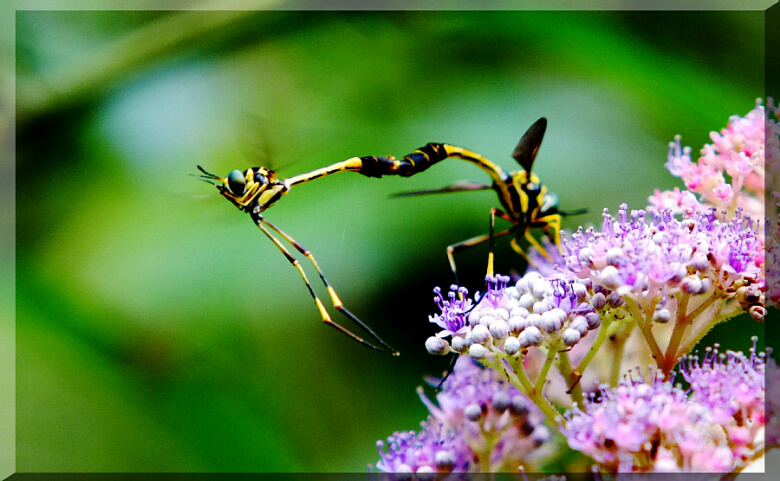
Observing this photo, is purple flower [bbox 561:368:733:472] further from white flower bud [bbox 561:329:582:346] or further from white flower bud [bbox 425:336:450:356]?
white flower bud [bbox 425:336:450:356]

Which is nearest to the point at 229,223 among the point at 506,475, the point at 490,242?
the point at 490,242

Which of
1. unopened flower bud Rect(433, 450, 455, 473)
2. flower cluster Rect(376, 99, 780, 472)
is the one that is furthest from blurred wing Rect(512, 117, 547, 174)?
unopened flower bud Rect(433, 450, 455, 473)

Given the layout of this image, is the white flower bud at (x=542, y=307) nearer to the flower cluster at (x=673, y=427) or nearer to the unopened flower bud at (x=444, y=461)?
the flower cluster at (x=673, y=427)

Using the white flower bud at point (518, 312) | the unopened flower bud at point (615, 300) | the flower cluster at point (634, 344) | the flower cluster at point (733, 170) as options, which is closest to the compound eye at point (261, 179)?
the flower cluster at point (634, 344)

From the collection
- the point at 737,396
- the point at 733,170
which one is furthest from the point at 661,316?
the point at 733,170

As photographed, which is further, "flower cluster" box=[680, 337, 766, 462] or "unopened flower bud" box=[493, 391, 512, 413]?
"unopened flower bud" box=[493, 391, 512, 413]

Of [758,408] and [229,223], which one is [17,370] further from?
[758,408]
